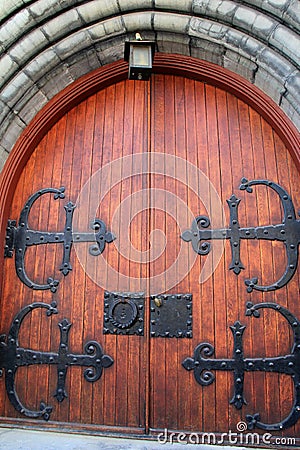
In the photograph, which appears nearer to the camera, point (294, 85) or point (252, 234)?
point (294, 85)

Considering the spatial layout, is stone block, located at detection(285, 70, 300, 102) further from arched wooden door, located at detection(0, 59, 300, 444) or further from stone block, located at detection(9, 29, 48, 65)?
stone block, located at detection(9, 29, 48, 65)

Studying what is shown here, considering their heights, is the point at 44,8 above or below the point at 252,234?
above

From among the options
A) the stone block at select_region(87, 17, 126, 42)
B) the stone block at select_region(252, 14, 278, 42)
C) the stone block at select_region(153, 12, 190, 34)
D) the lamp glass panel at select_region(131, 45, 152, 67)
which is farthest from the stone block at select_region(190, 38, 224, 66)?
the stone block at select_region(87, 17, 126, 42)

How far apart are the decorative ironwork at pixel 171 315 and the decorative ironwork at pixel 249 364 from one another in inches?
5.8

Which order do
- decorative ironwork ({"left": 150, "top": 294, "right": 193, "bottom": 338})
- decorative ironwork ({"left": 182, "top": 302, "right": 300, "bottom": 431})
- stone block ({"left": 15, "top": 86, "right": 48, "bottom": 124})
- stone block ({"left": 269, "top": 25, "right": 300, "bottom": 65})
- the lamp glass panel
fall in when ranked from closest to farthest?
decorative ironwork ({"left": 182, "top": 302, "right": 300, "bottom": 431})
stone block ({"left": 269, "top": 25, "right": 300, "bottom": 65})
decorative ironwork ({"left": 150, "top": 294, "right": 193, "bottom": 338})
the lamp glass panel
stone block ({"left": 15, "top": 86, "right": 48, "bottom": 124})

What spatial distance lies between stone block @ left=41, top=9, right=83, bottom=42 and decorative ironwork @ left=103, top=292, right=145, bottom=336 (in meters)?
1.75

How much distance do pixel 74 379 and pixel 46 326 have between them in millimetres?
371

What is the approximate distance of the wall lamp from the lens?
246cm

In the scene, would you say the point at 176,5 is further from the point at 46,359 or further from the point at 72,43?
the point at 46,359

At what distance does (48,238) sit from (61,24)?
1419 mm

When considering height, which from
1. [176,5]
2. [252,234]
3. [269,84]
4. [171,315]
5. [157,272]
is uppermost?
[176,5]

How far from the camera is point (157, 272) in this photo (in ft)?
8.04

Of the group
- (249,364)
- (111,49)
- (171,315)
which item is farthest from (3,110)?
(249,364)

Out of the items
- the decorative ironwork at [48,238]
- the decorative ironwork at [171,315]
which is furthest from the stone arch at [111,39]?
the decorative ironwork at [171,315]
